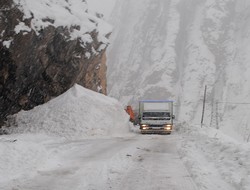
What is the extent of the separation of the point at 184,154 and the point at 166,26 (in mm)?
154662

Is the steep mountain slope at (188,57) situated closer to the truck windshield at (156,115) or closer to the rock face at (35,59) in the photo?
the truck windshield at (156,115)

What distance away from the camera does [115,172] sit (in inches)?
402

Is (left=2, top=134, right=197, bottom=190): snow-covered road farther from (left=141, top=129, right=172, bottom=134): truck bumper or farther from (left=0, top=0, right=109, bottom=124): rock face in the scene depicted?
(left=141, top=129, right=172, bottom=134): truck bumper

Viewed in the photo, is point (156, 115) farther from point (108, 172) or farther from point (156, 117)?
point (108, 172)

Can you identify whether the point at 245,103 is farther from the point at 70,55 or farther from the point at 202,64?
the point at 70,55

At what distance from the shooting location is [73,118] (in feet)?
77.4

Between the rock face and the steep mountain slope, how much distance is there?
103 metres

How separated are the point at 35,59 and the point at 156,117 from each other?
10153 millimetres

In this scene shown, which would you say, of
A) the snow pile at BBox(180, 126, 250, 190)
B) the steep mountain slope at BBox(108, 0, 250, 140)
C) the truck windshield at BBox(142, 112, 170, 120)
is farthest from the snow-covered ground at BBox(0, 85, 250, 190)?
the steep mountain slope at BBox(108, 0, 250, 140)

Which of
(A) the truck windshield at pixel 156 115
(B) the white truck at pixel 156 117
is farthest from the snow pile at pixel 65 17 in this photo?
(A) the truck windshield at pixel 156 115

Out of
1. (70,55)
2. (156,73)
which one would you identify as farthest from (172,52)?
(70,55)

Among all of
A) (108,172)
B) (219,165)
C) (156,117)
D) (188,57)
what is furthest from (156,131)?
(188,57)

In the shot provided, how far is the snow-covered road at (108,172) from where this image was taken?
8633mm

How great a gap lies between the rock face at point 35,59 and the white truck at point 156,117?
646cm
